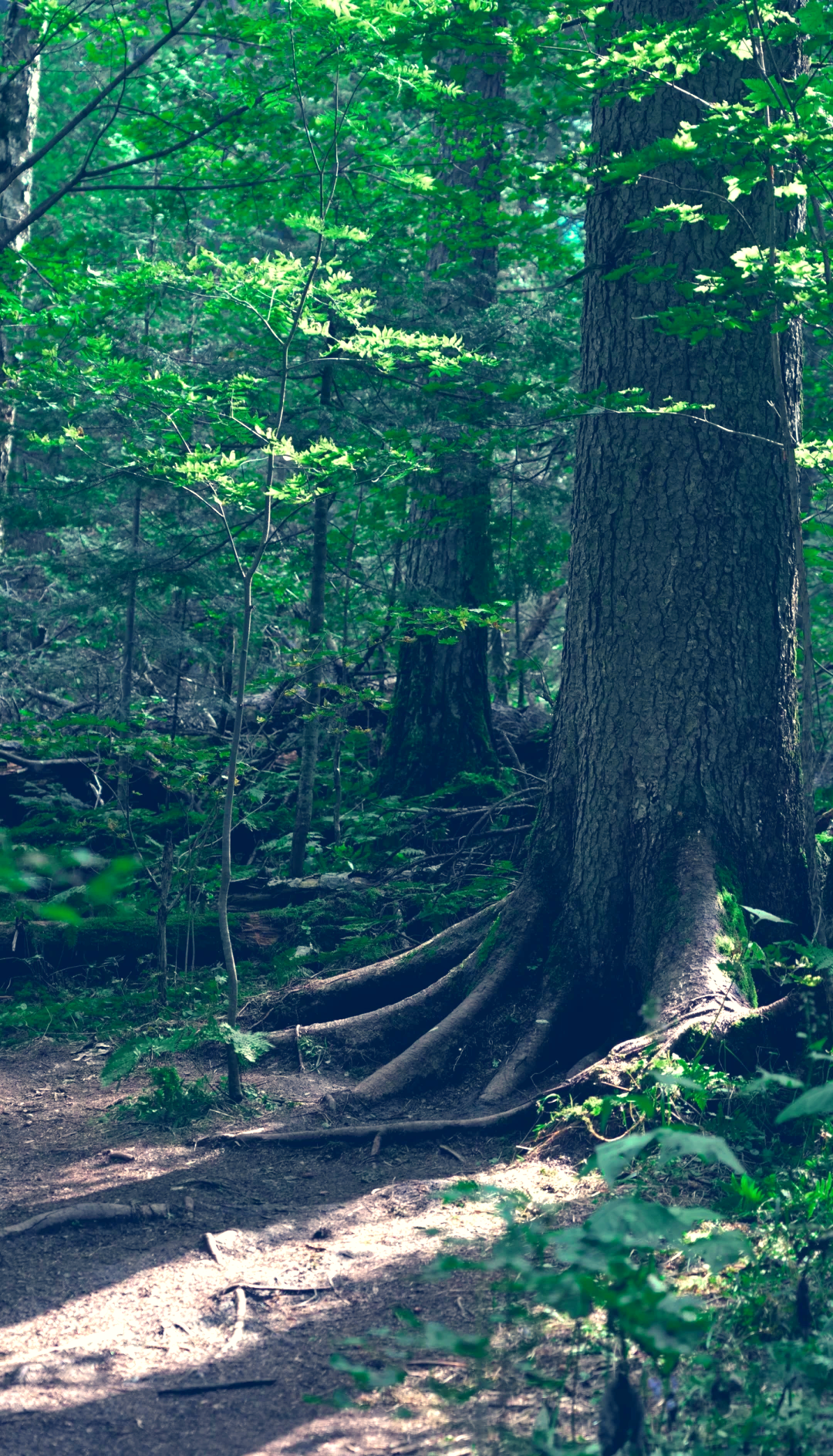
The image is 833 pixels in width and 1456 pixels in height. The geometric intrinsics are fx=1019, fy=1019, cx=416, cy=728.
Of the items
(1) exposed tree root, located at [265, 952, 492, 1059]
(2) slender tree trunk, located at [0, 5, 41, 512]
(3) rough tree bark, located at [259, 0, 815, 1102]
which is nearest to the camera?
(3) rough tree bark, located at [259, 0, 815, 1102]

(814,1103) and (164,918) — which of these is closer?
(814,1103)

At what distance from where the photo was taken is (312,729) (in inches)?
342

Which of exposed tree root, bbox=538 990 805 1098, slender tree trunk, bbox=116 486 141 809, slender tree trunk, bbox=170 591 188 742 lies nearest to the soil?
exposed tree root, bbox=538 990 805 1098

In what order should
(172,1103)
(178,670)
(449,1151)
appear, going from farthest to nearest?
1. (178,670)
2. (172,1103)
3. (449,1151)

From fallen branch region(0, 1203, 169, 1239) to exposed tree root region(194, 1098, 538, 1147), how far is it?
2.26ft

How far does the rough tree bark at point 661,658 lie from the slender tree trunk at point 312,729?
3.24 m

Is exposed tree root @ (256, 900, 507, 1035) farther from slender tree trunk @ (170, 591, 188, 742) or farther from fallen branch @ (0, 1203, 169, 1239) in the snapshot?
slender tree trunk @ (170, 591, 188, 742)

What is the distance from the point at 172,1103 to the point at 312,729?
3903 mm

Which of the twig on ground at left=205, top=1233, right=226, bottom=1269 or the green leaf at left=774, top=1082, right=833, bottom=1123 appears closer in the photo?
the green leaf at left=774, top=1082, right=833, bottom=1123

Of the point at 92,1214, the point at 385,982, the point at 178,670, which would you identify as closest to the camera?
the point at 92,1214

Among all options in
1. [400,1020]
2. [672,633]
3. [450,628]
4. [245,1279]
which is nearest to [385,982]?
[400,1020]

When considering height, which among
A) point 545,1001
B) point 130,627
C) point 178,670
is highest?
point 130,627

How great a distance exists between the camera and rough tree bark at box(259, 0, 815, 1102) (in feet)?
16.8

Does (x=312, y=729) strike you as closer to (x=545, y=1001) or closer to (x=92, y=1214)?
(x=545, y=1001)
